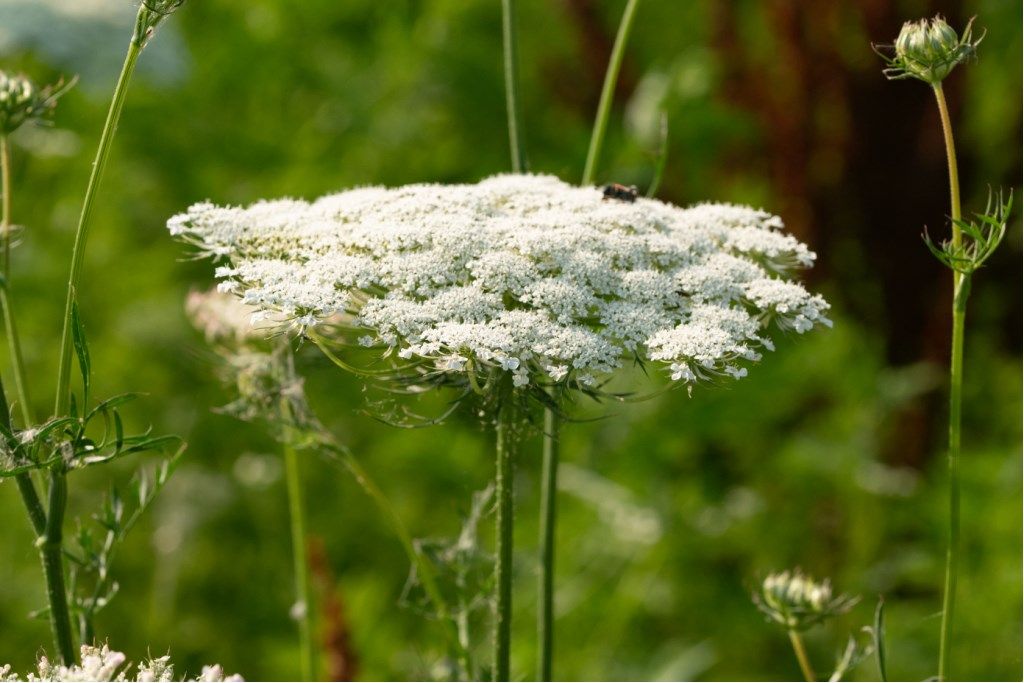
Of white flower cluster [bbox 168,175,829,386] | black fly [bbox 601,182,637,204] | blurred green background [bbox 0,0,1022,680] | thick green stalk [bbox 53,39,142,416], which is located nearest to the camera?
thick green stalk [bbox 53,39,142,416]

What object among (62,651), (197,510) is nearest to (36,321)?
(197,510)

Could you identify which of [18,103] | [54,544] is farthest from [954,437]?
[18,103]

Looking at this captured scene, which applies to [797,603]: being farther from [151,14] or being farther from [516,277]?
[151,14]

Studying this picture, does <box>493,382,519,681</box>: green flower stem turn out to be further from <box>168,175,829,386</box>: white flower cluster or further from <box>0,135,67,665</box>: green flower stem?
<box>0,135,67,665</box>: green flower stem

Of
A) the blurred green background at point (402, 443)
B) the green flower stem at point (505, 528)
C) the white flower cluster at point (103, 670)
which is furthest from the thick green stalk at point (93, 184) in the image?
the blurred green background at point (402, 443)

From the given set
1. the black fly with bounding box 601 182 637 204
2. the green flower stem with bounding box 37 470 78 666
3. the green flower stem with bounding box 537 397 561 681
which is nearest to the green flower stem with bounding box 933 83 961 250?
the black fly with bounding box 601 182 637 204

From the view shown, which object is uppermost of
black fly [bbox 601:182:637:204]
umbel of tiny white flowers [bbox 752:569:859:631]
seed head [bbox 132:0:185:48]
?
seed head [bbox 132:0:185:48]

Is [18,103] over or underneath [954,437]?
over

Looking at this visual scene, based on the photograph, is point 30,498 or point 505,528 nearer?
point 30,498
